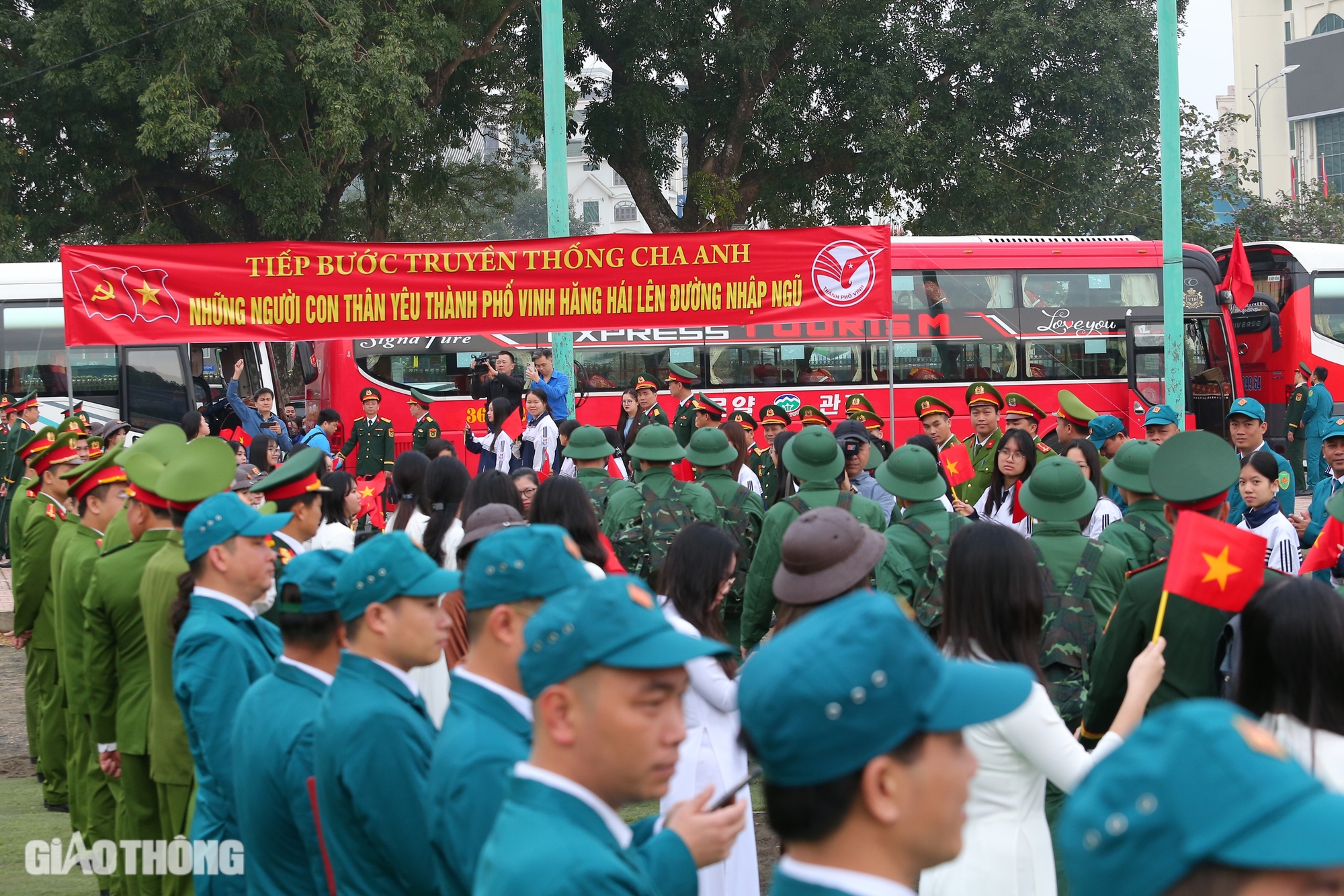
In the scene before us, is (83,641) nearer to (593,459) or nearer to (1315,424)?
(593,459)

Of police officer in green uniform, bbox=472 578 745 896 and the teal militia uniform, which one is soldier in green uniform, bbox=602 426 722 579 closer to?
the teal militia uniform

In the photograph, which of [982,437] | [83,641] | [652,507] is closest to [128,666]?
[83,641]

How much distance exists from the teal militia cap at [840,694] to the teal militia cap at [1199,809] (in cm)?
35

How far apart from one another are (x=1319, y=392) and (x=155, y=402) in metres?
16.3

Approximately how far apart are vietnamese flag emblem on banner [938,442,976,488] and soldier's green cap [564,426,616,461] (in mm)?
2512

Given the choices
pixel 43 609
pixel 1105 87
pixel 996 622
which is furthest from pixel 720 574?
pixel 1105 87

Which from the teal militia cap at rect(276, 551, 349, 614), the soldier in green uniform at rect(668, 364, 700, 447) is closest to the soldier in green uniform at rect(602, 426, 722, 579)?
the teal militia cap at rect(276, 551, 349, 614)

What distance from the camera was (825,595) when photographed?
3674 mm

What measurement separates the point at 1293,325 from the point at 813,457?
57.8ft

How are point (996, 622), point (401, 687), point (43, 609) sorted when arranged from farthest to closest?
point (43, 609) < point (996, 622) < point (401, 687)

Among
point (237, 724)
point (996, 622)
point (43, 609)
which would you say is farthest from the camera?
point (43, 609)

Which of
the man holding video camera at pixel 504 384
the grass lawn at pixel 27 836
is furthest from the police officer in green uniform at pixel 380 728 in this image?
the man holding video camera at pixel 504 384

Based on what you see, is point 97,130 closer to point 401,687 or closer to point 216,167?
point 216,167

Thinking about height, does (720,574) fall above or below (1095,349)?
below
